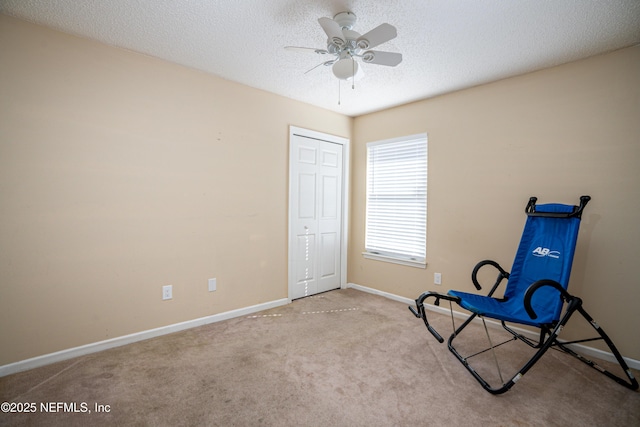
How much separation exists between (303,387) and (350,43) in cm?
234

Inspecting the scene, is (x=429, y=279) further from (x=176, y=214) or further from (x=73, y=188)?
(x=73, y=188)

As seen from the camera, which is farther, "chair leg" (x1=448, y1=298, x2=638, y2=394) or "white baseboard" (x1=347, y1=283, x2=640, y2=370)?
"white baseboard" (x1=347, y1=283, x2=640, y2=370)

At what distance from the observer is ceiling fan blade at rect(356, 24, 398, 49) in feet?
6.08

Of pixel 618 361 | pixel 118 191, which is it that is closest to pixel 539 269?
pixel 618 361

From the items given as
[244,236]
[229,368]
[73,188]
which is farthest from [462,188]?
[73,188]

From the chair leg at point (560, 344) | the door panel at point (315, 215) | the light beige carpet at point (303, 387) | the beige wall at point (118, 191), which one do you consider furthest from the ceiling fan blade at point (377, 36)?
the light beige carpet at point (303, 387)

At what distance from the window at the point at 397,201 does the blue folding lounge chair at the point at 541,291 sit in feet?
3.87

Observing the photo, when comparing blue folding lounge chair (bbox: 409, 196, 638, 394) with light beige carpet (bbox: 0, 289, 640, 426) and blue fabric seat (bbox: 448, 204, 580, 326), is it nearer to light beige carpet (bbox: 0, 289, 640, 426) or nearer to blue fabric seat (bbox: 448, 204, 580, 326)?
blue fabric seat (bbox: 448, 204, 580, 326)

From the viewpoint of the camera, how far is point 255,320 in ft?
10.6

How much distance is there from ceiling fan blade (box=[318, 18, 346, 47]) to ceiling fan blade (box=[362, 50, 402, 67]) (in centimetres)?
23

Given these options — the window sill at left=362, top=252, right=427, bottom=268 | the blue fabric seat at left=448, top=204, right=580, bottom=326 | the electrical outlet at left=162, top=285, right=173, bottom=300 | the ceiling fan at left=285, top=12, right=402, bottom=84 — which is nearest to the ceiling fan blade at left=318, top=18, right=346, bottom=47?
the ceiling fan at left=285, top=12, right=402, bottom=84

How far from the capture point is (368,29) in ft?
7.30

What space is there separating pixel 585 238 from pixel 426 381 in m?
1.80

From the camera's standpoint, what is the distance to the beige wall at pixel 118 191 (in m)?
2.20
